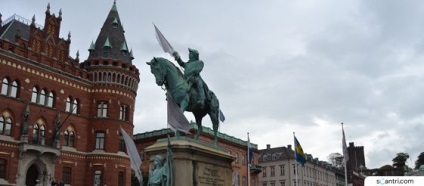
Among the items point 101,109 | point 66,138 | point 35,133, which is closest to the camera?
point 35,133

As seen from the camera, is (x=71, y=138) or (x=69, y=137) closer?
(x=69, y=137)

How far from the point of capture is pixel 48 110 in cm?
4456

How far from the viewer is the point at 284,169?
3465 inches

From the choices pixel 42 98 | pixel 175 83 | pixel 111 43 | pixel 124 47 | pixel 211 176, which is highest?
pixel 111 43

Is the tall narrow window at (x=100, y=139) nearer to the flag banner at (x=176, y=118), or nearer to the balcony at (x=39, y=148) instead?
the balcony at (x=39, y=148)

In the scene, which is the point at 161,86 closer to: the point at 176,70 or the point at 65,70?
the point at 176,70

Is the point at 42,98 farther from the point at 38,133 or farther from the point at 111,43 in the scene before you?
the point at 111,43

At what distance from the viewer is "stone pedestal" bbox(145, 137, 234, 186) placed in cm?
1344

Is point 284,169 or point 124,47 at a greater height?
point 124,47

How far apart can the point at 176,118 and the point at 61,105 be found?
35.1m

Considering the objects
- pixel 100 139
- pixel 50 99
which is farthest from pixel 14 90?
pixel 100 139

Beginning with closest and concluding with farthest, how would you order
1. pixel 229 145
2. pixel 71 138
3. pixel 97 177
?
pixel 71 138
pixel 97 177
pixel 229 145

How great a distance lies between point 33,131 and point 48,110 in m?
2.71

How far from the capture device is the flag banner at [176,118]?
45.6 ft
